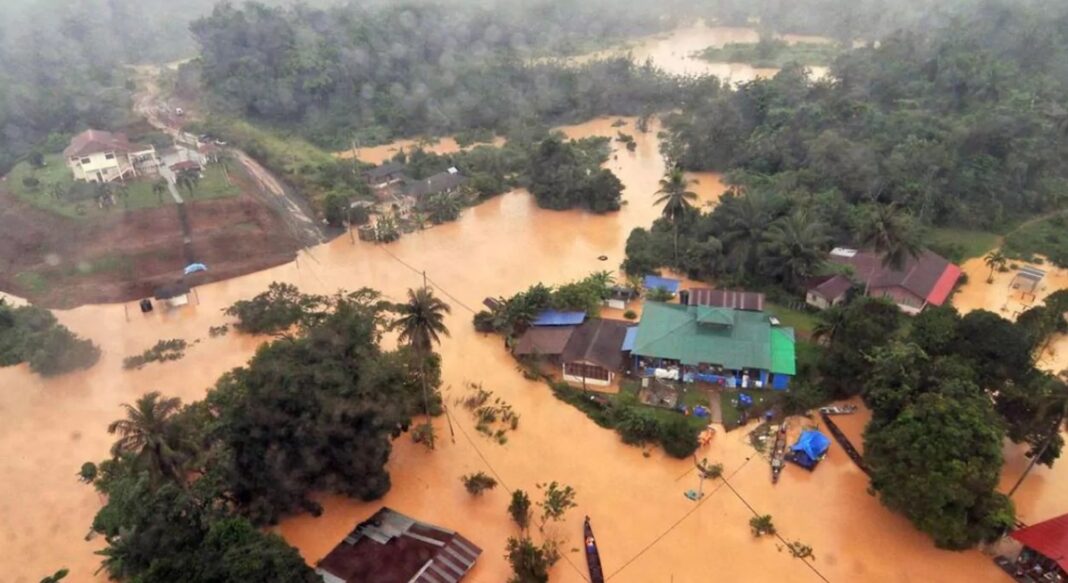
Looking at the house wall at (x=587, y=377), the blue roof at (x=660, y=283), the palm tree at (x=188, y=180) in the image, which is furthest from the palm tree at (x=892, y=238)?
the palm tree at (x=188, y=180)

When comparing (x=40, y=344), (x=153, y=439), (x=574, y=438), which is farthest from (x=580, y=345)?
(x=40, y=344)

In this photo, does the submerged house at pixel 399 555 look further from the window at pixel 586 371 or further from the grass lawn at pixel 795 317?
the grass lawn at pixel 795 317

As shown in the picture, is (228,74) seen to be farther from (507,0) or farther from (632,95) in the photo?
(507,0)

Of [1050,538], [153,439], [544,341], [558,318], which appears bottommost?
[1050,538]

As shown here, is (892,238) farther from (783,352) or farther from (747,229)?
(747,229)

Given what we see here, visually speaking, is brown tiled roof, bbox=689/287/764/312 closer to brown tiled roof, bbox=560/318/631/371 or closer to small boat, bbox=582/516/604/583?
brown tiled roof, bbox=560/318/631/371

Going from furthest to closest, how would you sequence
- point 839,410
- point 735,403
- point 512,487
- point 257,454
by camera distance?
point 735,403 → point 839,410 → point 512,487 → point 257,454

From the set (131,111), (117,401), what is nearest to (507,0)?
(131,111)

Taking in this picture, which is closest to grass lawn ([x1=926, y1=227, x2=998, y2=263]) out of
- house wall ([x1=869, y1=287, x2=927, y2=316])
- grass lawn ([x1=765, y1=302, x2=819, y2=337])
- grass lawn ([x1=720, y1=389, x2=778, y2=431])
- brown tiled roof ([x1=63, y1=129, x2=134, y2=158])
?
house wall ([x1=869, y1=287, x2=927, y2=316])
